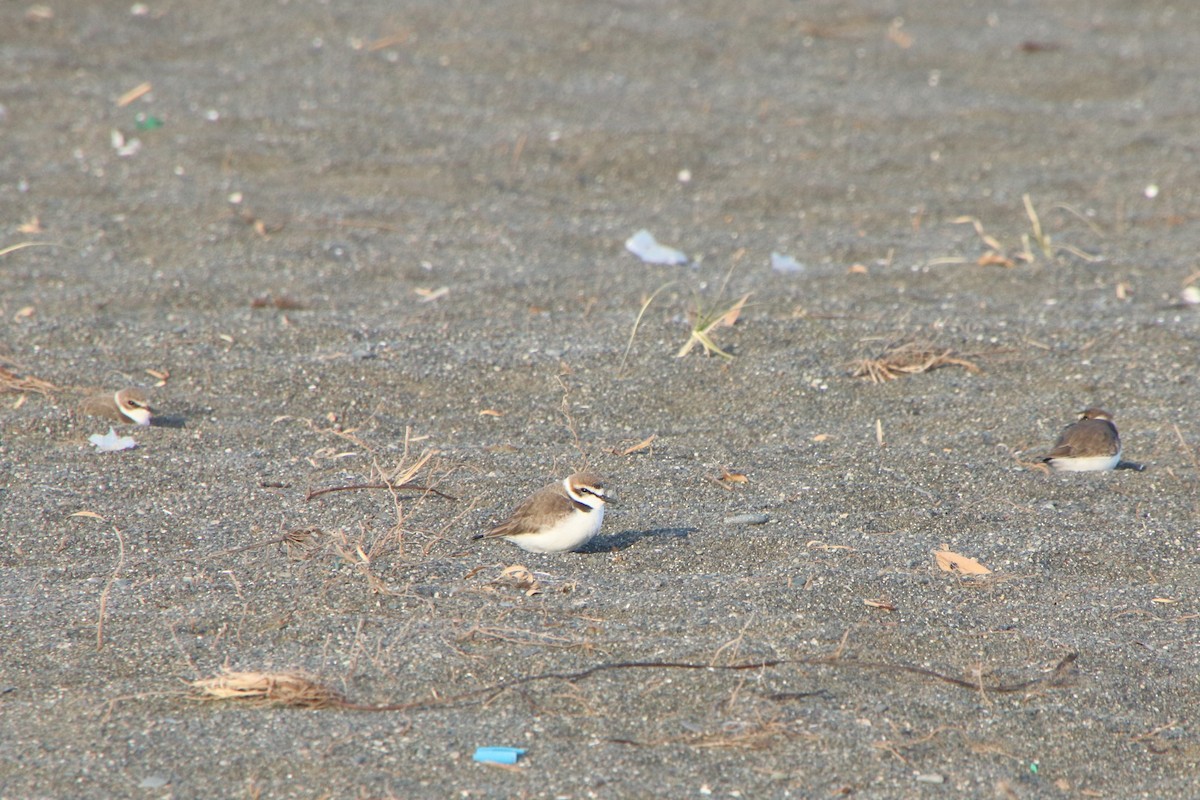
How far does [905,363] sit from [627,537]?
95.5 inches

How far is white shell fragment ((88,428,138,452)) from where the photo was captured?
5.72m

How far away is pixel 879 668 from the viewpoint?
4.01m

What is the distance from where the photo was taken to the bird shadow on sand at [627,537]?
5004 millimetres

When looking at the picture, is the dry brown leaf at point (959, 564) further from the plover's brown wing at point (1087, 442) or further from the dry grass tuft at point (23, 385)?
the dry grass tuft at point (23, 385)

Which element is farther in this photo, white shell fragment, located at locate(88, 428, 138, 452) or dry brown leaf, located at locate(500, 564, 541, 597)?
white shell fragment, located at locate(88, 428, 138, 452)

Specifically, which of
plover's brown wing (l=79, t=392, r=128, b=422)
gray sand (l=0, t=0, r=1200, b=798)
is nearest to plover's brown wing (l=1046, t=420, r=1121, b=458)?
gray sand (l=0, t=0, r=1200, b=798)

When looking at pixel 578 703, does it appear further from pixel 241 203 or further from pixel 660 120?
pixel 660 120

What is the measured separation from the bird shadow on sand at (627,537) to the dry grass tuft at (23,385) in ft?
9.60

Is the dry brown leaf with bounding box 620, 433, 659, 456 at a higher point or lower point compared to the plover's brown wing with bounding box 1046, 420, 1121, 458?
lower

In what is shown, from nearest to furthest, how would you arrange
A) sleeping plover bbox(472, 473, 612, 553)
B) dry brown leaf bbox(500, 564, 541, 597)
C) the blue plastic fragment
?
the blue plastic fragment, dry brown leaf bbox(500, 564, 541, 597), sleeping plover bbox(472, 473, 612, 553)

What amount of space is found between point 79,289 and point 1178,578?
243 inches

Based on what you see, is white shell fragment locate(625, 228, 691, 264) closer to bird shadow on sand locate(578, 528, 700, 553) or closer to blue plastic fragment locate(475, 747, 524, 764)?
bird shadow on sand locate(578, 528, 700, 553)

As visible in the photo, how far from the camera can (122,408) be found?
5.92 m

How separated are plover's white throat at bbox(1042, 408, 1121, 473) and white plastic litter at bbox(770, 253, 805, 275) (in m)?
2.97
